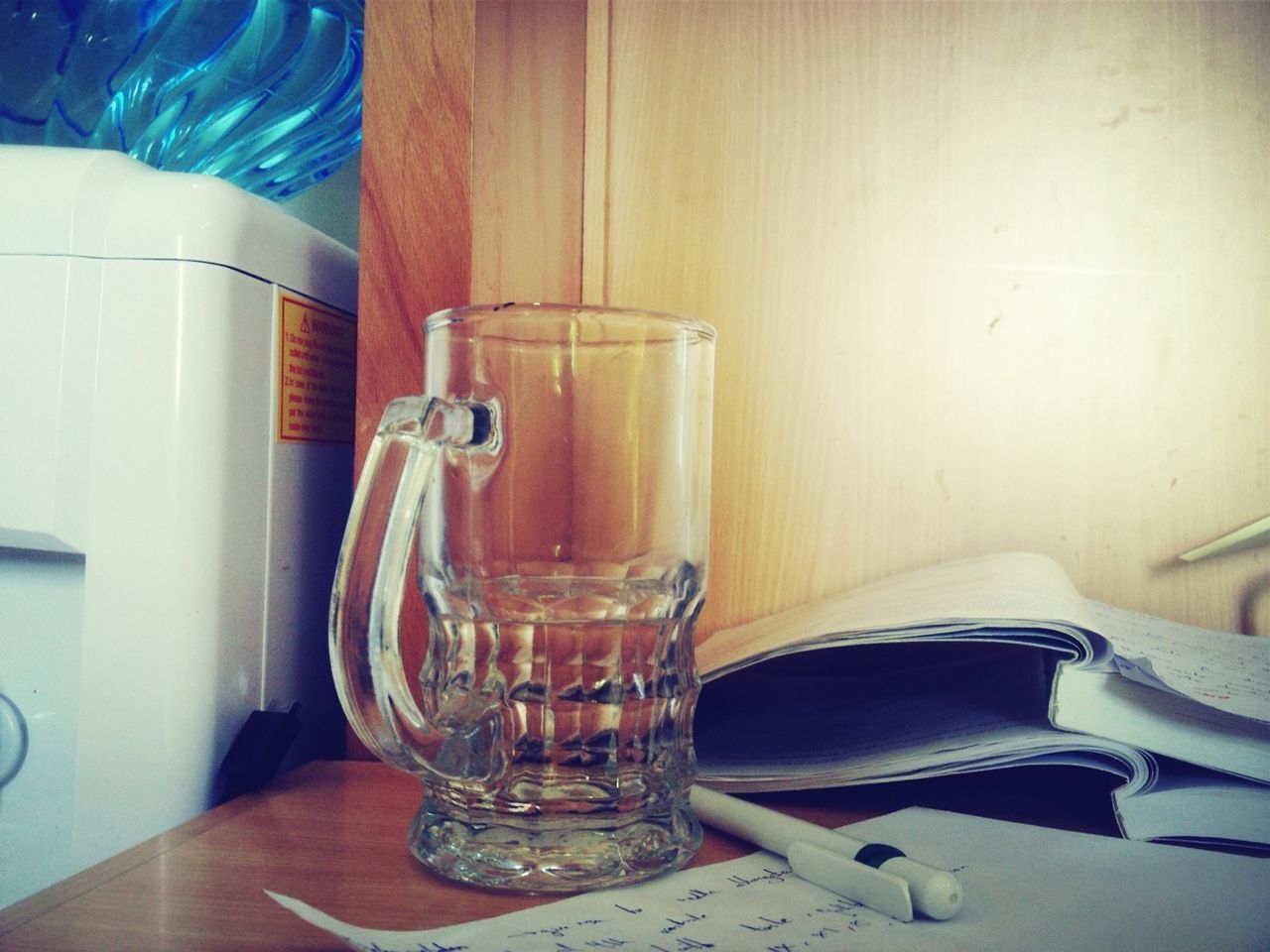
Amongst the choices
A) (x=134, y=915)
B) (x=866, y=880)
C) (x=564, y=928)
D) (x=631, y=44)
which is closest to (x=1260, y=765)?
(x=866, y=880)

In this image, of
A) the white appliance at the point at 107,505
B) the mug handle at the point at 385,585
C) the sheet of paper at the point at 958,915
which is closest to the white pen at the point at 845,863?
the sheet of paper at the point at 958,915

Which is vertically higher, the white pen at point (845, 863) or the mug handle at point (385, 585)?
the mug handle at point (385, 585)

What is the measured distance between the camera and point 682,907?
329mm

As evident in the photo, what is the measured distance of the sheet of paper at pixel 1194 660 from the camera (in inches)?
16.8

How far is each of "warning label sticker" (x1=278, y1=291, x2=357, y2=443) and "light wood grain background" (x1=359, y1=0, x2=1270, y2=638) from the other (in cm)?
20

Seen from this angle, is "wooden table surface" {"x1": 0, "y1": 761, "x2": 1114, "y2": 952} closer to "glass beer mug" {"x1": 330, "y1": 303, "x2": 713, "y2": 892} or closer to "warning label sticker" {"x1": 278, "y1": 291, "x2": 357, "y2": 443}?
"glass beer mug" {"x1": 330, "y1": 303, "x2": 713, "y2": 892}

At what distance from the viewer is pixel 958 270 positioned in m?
0.71

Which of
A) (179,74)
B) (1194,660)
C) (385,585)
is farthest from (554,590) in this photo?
(179,74)

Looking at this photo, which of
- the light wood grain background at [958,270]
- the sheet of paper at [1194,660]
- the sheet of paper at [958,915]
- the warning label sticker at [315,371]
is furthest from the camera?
the light wood grain background at [958,270]

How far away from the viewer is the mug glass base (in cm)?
35

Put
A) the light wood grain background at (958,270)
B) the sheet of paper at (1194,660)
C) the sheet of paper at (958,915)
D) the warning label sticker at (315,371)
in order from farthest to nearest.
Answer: the light wood grain background at (958,270) < the warning label sticker at (315,371) < the sheet of paper at (1194,660) < the sheet of paper at (958,915)

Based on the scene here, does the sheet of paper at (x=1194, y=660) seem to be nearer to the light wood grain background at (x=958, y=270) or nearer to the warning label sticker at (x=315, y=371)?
the light wood grain background at (x=958, y=270)

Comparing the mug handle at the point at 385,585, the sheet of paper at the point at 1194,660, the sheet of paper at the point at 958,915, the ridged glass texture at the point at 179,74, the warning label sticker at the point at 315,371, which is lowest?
the sheet of paper at the point at 958,915

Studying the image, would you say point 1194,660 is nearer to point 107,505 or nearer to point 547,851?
point 547,851
